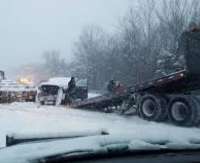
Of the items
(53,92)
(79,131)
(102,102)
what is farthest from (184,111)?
(79,131)

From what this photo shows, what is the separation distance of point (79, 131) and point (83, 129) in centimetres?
415

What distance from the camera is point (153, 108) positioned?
1584 cm

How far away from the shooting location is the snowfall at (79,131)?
2.83m

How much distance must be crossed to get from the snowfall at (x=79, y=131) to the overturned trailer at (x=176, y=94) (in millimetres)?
492

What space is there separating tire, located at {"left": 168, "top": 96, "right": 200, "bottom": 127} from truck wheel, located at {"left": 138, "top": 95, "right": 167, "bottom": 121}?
29cm

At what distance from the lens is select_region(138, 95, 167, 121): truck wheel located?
1543cm

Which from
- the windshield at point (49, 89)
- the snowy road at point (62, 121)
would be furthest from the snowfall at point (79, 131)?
the windshield at point (49, 89)

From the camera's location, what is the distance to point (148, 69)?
→ 123 feet

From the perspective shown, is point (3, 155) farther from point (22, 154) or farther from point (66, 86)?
point (66, 86)

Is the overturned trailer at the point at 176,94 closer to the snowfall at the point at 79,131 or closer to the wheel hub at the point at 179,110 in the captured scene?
the wheel hub at the point at 179,110

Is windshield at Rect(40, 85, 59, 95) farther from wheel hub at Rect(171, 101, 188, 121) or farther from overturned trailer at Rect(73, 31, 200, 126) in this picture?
wheel hub at Rect(171, 101, 188, 121)

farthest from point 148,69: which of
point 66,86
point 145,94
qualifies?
point 145,94

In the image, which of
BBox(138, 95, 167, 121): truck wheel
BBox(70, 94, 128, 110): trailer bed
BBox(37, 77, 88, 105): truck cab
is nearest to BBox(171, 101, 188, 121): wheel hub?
BBox(138, 95, 167, 121): truck wheel

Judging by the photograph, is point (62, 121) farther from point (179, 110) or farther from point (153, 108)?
point (179, 110)
